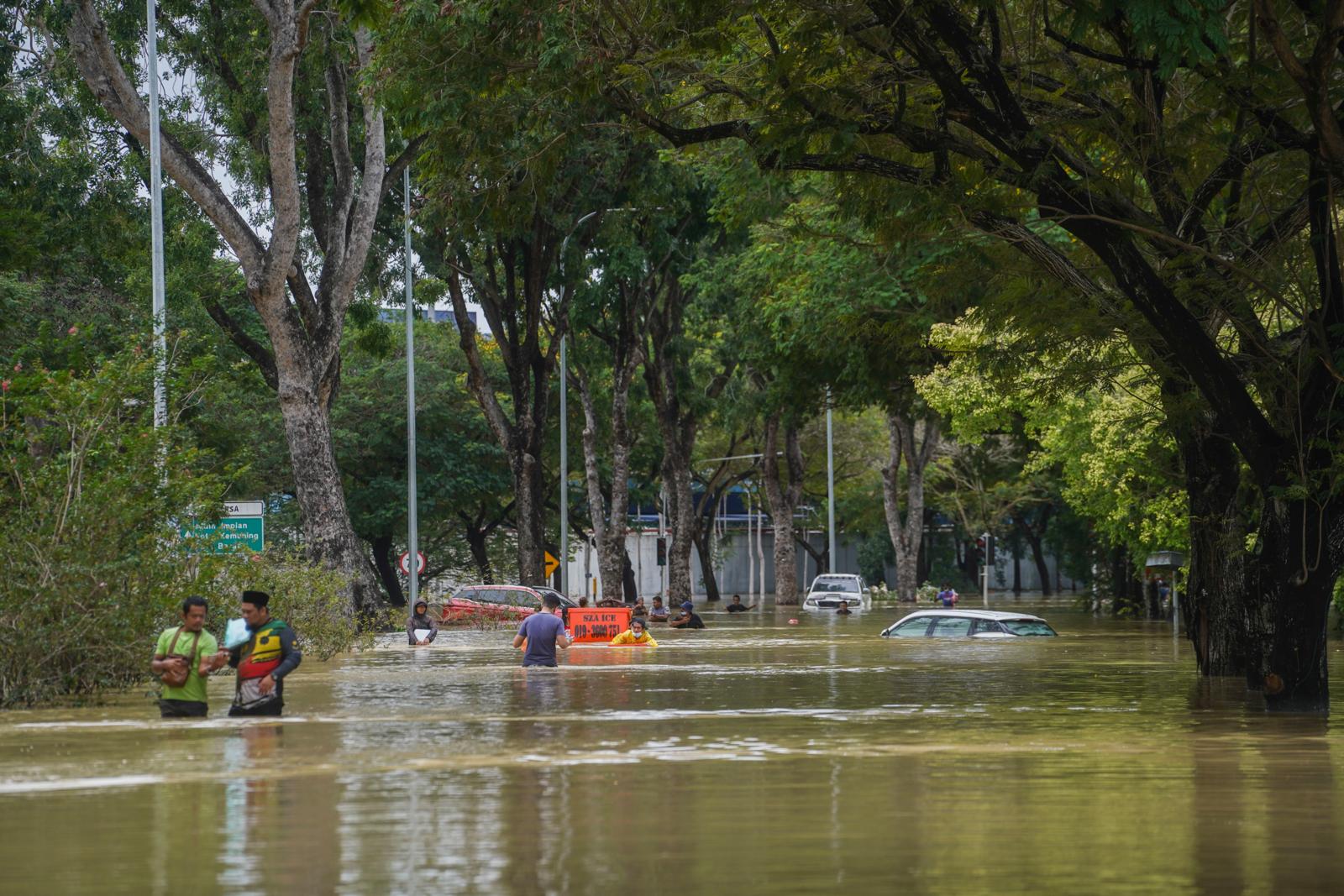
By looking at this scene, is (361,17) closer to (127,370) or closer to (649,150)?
(127,370)

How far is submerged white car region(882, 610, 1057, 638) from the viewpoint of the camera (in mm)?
39625

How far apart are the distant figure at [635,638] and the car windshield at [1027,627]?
293 inches

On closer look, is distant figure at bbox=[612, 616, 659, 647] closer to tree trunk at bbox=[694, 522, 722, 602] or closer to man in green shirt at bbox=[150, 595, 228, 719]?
man in green shirt at bbox=[150, 595, 228, 719]

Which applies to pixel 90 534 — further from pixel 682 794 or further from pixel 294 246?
pixel 294 246

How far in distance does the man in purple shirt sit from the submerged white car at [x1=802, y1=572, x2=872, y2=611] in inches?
1708

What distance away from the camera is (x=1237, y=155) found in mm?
19266

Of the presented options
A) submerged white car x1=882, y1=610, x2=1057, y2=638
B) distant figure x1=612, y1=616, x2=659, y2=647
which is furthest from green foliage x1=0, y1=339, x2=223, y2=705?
submerged white car x1=882, y1=610, x2=1057, y2=638

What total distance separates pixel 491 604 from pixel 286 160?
21.0 m

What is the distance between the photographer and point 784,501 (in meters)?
71.6

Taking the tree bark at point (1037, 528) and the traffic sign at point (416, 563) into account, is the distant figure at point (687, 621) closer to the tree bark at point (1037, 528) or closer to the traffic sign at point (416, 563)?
the traffic sign at point (416, 563)

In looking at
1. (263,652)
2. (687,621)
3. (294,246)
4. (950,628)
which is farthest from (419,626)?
(263,652)

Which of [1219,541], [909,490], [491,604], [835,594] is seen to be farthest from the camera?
[835,594]

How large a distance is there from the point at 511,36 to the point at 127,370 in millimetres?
6266

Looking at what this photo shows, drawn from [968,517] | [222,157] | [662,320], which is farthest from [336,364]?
[968,517]
